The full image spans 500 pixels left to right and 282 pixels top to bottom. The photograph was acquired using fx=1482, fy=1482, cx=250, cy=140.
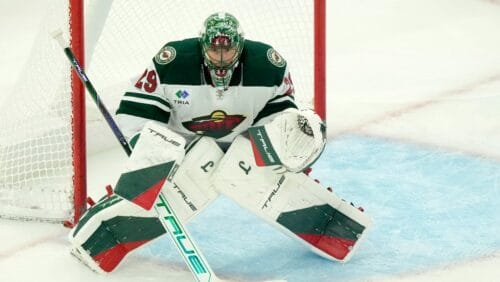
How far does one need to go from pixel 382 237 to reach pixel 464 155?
80cm

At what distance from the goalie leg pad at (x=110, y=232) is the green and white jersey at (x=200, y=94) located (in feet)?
0.70

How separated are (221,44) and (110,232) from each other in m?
0.64

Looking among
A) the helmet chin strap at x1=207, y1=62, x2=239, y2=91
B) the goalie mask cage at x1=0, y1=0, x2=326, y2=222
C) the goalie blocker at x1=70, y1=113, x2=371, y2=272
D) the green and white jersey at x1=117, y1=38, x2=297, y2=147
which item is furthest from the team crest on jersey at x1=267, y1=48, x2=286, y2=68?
the goalie mask cage at x1=0, y1=0, x2=326, y2=222

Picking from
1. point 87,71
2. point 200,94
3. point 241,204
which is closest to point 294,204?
point 241,204

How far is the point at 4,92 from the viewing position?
5688 mm

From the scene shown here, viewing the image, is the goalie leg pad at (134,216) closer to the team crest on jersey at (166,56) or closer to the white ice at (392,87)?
the white ice at (392,87)

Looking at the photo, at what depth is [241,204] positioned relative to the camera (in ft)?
13.3

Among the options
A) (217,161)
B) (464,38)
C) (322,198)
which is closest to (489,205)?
(322,198)

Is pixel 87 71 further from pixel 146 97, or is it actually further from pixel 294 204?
pixel 294 204

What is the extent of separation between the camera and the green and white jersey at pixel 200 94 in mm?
4051

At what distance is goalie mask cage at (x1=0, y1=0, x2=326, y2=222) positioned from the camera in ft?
14.8

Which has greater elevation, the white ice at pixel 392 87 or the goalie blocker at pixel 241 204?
the goalie blocker at pixel 241 204

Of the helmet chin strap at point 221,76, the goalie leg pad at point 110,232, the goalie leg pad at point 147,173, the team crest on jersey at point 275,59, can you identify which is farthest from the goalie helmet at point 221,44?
the goalie leg pad at point 110,232

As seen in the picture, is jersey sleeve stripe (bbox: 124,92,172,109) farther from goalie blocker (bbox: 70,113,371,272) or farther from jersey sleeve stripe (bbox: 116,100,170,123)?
goalie blocker (bbox: 70,113,371,272)
